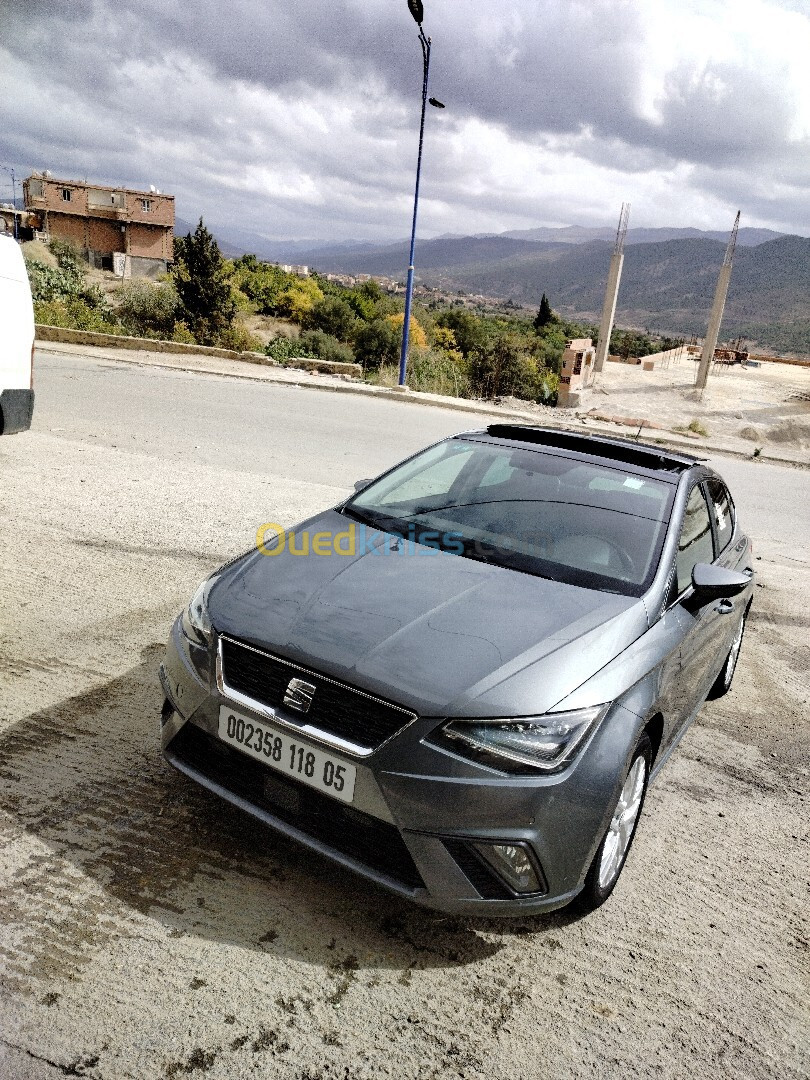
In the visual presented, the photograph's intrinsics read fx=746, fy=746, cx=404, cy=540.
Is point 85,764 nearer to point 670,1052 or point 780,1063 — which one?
point 670,1052

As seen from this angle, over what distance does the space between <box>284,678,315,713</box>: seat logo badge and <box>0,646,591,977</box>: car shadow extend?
1.64ft

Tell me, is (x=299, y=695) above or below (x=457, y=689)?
below

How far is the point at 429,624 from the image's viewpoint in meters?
2.55

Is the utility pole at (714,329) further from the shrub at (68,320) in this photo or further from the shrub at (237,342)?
the shrub at (68,320)

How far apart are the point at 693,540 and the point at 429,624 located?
63.4 inches

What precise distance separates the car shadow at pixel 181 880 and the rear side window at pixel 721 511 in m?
2.31

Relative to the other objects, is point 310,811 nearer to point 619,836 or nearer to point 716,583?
point 619,836

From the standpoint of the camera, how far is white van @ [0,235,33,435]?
680 cm

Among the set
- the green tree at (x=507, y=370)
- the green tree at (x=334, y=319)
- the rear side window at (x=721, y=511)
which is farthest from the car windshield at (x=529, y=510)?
the green tree at (x=334, y=319)

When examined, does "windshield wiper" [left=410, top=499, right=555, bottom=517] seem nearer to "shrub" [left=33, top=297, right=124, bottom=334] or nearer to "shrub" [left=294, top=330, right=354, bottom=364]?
"shrub" [left=33, top=297, right=124, bottom=334]

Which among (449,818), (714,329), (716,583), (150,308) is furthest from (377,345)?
(449,818)

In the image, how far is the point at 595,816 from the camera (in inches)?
90.5

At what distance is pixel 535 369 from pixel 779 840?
43.7 metres

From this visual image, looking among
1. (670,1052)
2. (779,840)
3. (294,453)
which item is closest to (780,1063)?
(670,1052)
